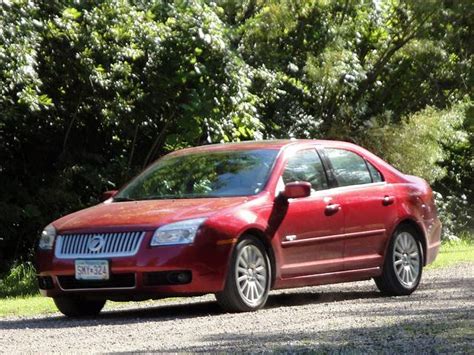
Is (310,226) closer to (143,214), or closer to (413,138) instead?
(143,214)

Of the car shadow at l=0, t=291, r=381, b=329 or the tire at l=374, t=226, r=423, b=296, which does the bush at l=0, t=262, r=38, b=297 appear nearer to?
the car shadow at l=0, t=291, r=381, b=329

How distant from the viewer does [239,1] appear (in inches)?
808

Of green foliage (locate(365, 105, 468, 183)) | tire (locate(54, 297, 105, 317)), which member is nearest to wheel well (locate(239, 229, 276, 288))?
tire (locate(54, 297, 105, 317))

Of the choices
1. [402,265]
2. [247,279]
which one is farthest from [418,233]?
[247,279]

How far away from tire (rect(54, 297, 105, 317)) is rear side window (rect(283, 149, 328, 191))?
214 cm

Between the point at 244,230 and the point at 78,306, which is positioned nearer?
the point at 244,230

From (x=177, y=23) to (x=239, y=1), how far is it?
2.58m

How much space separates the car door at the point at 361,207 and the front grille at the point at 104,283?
8.07ft

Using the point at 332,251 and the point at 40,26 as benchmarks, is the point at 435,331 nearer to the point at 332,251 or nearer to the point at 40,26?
the point at 332,251

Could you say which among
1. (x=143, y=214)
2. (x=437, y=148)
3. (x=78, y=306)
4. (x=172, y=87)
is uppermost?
(x=172, y=87)

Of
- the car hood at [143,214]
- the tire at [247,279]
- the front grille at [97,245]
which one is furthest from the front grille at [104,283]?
the tire at [247,279]

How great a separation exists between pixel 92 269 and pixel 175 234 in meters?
0.81

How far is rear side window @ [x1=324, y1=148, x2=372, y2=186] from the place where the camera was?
13.2m

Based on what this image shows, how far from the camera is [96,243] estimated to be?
11625mm
